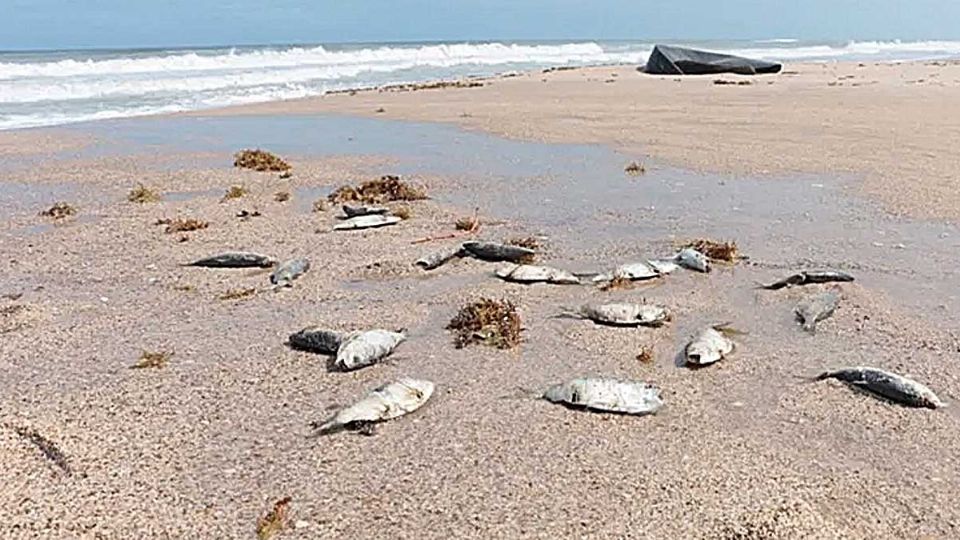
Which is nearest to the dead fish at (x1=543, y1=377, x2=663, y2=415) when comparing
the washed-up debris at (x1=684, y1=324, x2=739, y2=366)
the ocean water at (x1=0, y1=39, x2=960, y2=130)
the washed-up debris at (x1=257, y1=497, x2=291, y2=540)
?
the washed-up debris at (x1=684, y1=324, x2=739, y2=366)

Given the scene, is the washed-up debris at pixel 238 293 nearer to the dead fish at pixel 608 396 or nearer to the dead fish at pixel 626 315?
the dead fish at pixel 626 315

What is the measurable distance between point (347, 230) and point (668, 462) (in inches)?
192

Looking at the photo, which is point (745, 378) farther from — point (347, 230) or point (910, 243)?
point (347, 230)

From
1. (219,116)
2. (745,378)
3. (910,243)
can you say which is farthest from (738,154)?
(219,116)

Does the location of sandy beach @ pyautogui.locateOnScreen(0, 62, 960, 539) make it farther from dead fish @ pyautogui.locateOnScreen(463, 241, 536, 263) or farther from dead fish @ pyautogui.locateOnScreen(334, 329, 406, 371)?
dead fish @ pyautogui.locateOnScreen(463, 241, 536, 263)

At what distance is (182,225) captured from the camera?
7965 millimetres

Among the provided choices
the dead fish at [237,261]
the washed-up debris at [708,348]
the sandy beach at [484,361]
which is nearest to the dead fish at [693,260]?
the sandy beach at [484,361]

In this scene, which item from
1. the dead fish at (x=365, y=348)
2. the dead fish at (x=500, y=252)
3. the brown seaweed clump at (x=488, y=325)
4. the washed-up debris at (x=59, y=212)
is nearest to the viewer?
the dead fish at (x=365, y=348)

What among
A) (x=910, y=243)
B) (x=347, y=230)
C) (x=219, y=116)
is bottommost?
(x=219, y=116)

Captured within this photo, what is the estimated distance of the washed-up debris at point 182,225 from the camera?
7910 millimetres

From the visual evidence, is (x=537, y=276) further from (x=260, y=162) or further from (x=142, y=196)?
(x=260, y=162)

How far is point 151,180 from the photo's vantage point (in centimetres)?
A: 1081

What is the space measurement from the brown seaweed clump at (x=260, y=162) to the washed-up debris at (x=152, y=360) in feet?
22.0

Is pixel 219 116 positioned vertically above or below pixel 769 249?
below
